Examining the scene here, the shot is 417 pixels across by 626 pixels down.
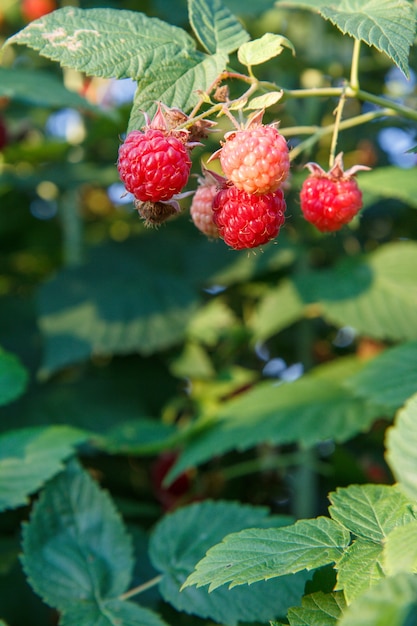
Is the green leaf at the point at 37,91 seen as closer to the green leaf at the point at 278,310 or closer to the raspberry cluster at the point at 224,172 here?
the green leaf at the point at 278,310

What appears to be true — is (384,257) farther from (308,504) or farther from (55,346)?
(55,346)

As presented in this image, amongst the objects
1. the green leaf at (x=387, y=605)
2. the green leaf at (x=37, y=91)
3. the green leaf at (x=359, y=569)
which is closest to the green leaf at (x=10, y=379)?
the green leaf at (x=37, y=91)

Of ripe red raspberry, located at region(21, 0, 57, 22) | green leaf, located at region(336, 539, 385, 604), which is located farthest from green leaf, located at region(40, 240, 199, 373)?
green leaf, located at region(336, 539, 385, 604)

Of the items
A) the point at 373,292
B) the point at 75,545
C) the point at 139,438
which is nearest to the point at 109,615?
the point at 75,545

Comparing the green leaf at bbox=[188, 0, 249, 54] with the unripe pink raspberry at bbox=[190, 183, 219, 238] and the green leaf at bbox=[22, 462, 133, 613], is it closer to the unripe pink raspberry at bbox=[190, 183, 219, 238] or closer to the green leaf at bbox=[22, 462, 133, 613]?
the unripe pink raspberry at bbox=[190, 183, 219, 238]

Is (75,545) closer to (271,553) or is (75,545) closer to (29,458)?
(29,458)

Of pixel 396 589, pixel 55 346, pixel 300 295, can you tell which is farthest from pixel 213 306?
pixel 396 589
